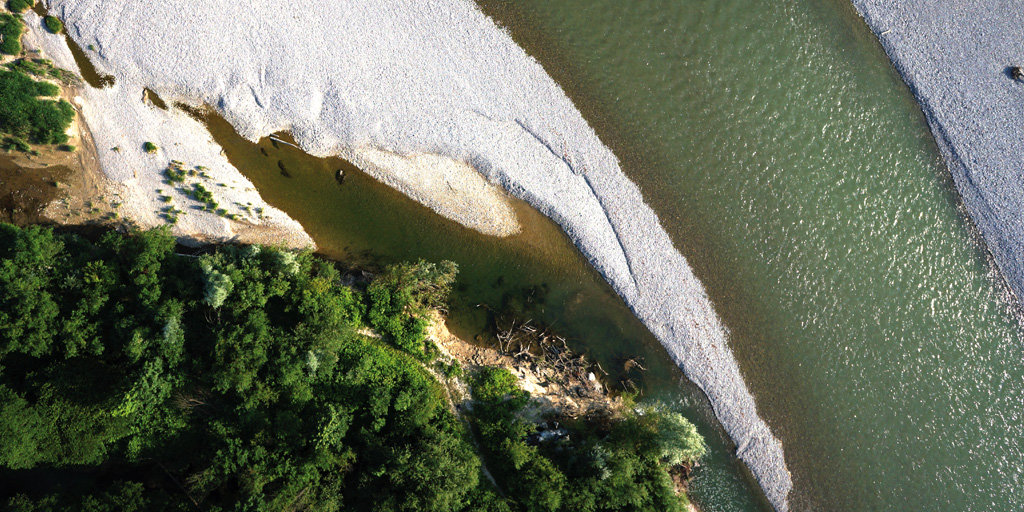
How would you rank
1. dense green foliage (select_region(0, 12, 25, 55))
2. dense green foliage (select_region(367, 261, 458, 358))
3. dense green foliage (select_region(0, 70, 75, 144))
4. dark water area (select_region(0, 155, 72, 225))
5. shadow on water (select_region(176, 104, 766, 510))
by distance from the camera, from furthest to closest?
shadow on water (select_region(176, 104, 766, 510)) → dense green foliage (select_region(367, 261, 458, 358)) → dark water area (select_region(0, 155, 72, 225)) → dense green foliage (select_region(0, 12, 25, 55)) → dense green foliage (select_region(0, 70, 75, 144))

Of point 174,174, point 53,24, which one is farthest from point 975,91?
point 53,24

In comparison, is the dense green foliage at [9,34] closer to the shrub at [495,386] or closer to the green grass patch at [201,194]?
the green grass patch at [201,194]

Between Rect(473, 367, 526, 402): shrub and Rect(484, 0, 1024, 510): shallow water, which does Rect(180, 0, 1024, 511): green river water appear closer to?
Rect(484, 0, 1024, 510): shallow water

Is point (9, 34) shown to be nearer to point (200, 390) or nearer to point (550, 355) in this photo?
point (200, 390)

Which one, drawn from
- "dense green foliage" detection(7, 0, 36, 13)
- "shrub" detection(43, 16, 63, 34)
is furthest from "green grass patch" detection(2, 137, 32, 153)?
"dense green foliage" detection(7, 0, 36, 13)

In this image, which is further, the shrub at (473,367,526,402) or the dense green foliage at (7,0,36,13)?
the shrub at (473,367,526,402)

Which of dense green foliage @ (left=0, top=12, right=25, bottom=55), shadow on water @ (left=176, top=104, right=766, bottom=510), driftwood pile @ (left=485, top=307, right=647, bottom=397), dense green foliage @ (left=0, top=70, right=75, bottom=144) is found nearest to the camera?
dense green foliage @ (left=0, top=70, right=75, bottom=144)
